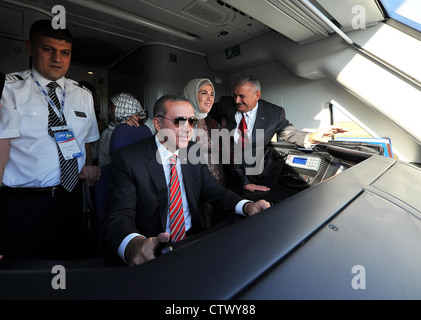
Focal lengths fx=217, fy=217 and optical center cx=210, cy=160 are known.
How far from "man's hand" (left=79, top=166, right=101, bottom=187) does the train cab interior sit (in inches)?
38.7

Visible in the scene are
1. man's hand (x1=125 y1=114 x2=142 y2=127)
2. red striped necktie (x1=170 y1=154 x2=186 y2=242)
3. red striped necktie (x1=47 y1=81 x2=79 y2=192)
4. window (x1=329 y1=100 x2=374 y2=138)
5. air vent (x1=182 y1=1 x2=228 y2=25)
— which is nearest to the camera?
red striped necktie (x1=170 y1=154 x2=186 y2=242)

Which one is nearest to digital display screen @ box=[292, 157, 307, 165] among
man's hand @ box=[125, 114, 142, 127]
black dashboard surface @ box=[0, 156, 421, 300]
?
black dashboard surface @ box=[0, 156, 421, 300]

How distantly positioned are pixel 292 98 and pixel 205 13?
1.46 metres

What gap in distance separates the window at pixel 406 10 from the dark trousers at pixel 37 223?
2420 millimetres

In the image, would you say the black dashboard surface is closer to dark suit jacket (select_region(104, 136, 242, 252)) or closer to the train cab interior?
the train cab interior

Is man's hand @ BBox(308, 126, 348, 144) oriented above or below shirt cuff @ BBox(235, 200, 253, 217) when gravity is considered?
above

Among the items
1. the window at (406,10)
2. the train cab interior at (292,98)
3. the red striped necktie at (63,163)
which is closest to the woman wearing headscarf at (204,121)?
the train cab interior at (292,98)

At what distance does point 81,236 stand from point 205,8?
7.00 feet

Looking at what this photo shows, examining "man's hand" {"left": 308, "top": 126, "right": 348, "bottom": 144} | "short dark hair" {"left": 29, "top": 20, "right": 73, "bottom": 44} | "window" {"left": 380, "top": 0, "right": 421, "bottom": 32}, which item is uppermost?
"window" {"left": 380, "top": 0, "right": 421, "bottom": 32}

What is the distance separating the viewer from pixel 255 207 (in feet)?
3.17

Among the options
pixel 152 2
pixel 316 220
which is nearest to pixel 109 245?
pixel 316 220

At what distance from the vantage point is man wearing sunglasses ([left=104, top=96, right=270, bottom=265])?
0.96 meters

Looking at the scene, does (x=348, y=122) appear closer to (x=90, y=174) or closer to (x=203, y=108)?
(x=203, y=108)

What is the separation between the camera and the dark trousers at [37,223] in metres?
1.10
